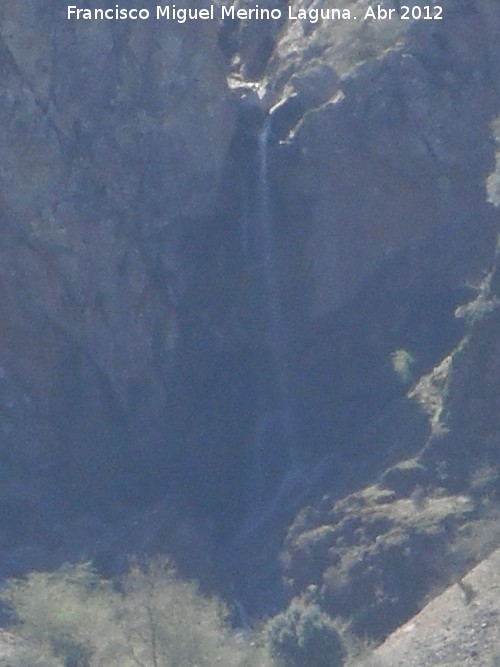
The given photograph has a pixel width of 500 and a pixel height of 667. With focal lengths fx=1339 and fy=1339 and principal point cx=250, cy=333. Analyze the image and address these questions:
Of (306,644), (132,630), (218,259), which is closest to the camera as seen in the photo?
(306,644)

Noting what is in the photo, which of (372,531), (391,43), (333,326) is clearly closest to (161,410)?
(333,326)

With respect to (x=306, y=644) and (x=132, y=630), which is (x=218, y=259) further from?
(x=306, y=644)

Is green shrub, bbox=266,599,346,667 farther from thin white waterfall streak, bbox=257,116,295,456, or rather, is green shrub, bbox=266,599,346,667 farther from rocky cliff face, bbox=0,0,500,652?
thin white waterfall streak, bbox=257,116,295,456

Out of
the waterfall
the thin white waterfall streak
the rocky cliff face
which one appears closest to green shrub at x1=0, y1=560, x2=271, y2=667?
the rocky cliff face

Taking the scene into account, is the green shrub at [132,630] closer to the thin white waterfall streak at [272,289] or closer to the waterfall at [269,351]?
the waterfall at [269,351]

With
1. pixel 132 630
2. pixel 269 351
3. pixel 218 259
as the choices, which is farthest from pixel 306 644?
pixel 218 259

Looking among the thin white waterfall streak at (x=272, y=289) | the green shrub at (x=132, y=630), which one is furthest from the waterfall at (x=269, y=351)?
the green shrub at (x=132, y=630)
